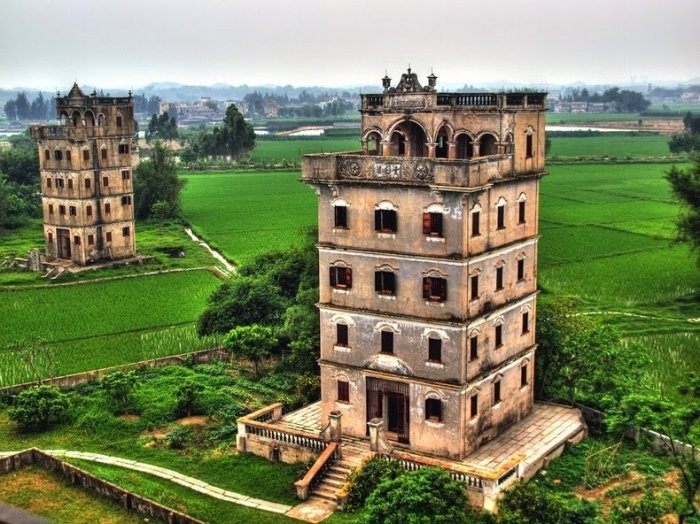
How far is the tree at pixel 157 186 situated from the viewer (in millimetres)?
87812

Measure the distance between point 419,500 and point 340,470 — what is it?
6071 mm

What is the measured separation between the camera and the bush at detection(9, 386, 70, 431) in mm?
32969

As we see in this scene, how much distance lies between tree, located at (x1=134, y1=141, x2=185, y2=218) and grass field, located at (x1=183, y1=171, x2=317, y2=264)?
93.0 inches

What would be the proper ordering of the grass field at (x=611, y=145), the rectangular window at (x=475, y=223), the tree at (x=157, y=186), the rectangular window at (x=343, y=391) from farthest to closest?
the grass field at (x=611, y=145) → the tree at (x=157, y=186) → the rectangular window at (x=343, y=391) → the rectangular window at (x=475, y=223)

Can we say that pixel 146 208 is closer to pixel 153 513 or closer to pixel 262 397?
pixel 262 397

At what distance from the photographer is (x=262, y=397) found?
120 ft

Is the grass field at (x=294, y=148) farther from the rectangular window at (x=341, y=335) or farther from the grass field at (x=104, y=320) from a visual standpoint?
the rectangular window at (x=341, y=335)

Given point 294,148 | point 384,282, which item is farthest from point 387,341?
point 294,148

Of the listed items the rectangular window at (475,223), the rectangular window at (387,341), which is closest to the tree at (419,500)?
the rectangular window at (387,341)

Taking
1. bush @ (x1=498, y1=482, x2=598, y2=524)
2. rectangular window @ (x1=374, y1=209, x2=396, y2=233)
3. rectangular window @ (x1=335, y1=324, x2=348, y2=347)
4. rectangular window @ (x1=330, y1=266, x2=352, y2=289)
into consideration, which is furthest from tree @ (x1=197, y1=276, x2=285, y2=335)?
bush @ (x1=498, y1=482, x2=598, y2=524)

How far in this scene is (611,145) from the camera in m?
162

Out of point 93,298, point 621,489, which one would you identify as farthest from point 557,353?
point 93,298

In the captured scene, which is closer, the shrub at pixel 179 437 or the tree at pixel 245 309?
the shrub at pixel 179 437

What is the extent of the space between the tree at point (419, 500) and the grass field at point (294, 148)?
384ft
